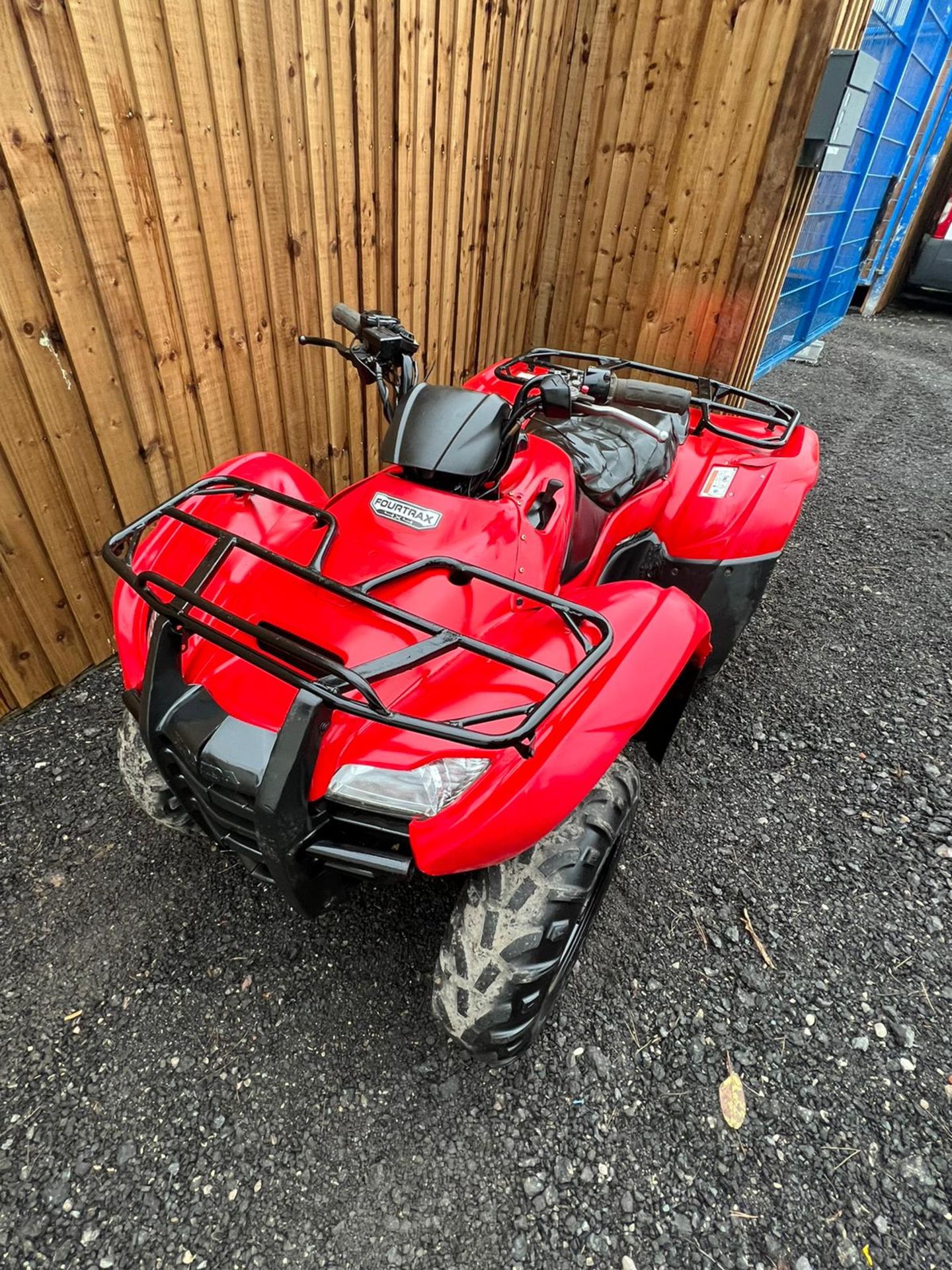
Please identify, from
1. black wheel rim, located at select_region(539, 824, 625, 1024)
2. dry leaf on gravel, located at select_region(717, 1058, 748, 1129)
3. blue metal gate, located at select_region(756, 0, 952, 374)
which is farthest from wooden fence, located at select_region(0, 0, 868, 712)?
dry leaf on gravel, located at select_region(717, 1058, 748, 1129)

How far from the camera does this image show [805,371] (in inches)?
261

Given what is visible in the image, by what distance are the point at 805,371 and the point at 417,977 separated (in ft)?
22.3

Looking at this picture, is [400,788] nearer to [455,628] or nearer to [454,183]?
[455,628]

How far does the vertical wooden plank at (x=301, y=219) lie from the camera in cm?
230

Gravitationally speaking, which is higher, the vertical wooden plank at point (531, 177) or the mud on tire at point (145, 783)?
the vertical wooden plank at point (531, 177)

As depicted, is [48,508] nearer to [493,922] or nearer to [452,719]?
[452,719]

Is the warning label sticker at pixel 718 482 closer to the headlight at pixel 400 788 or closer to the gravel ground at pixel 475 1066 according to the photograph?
the gravel ground at pixel 475 1066

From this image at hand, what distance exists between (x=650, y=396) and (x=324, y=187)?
68.0 inches

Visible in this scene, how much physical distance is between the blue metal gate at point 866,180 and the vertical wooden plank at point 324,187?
9.20 ft

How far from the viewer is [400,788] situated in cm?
129

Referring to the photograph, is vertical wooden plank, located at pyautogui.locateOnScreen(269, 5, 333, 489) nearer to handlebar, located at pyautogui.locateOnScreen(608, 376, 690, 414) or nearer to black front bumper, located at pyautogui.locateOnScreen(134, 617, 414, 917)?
handlebar, located at pyautogui.locateOnScreen(608, 376, 690, 414)

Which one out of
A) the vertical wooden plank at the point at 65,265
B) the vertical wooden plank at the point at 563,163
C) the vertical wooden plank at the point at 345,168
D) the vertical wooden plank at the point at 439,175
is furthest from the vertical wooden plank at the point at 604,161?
the vertical wooden plank at the point at 65,265

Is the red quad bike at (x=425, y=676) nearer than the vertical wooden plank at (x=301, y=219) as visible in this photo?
Yes

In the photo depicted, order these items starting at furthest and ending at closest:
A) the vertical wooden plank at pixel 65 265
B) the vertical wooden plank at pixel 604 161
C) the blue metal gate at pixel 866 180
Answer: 1. the blue metal gate at pixel 866 180
2. the vertical wooden plank at pixel 604 161
3. the vertical wooden plank at pixel 65 265
